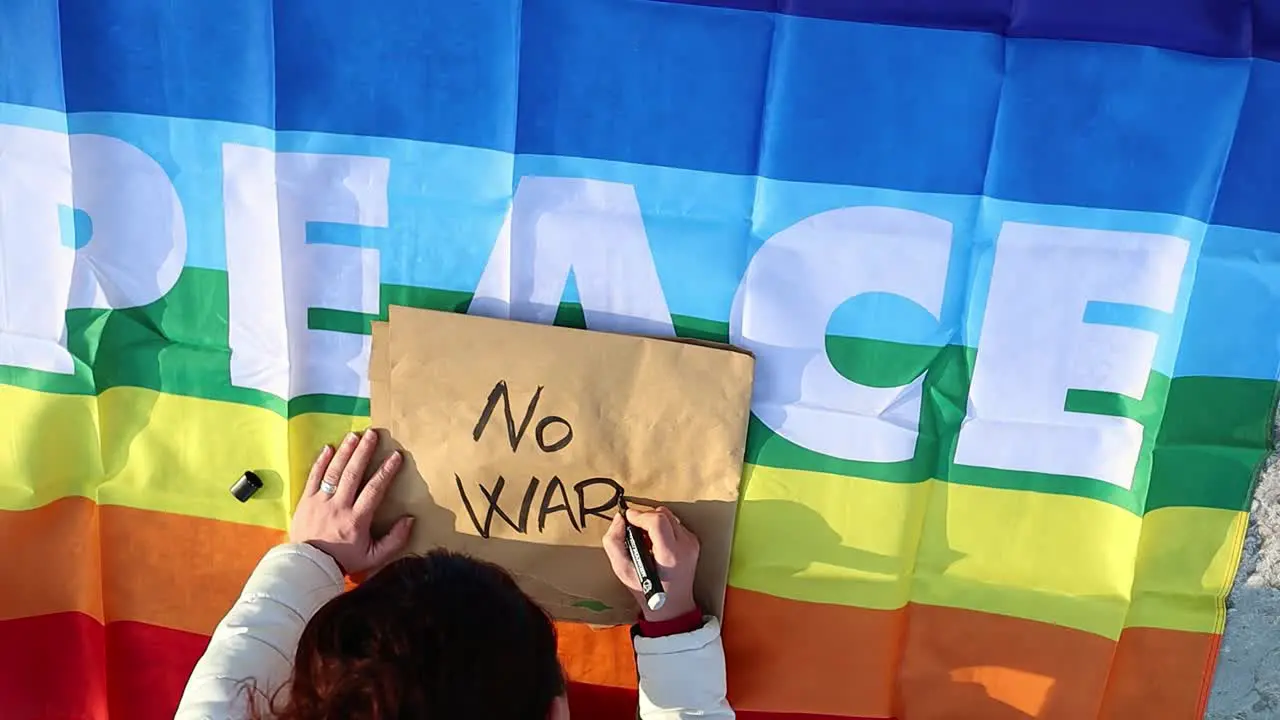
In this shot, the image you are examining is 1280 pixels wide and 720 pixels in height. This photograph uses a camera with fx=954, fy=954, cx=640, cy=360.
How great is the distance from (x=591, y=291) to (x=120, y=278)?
13.8 inches

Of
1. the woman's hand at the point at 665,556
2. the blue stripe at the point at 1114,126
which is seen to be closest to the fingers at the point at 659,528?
the woman's hand at the point at 665,556

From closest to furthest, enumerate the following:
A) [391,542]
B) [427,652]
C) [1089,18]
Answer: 1. [427,652]
2. [1089,18]
3. [391,542]

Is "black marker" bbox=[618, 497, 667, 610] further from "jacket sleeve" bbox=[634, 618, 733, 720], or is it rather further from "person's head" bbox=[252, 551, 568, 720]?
"person's head" bbox=[252, 551, 568, 720]

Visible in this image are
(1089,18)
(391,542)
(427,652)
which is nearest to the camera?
(427,652)

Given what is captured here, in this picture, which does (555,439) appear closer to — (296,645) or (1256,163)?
(296,645)

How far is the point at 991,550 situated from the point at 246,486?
553 mm

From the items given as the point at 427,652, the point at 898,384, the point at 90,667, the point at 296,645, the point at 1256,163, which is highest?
the point at 1256,163

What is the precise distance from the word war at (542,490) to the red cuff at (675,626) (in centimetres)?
8

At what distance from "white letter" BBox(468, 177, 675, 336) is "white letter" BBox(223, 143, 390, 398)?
0.30ft

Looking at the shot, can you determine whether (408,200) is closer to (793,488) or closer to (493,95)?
(493,95)

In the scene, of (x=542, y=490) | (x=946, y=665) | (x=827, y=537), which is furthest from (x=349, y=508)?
(x=946, y=665)

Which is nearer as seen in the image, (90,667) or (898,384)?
(898,384)

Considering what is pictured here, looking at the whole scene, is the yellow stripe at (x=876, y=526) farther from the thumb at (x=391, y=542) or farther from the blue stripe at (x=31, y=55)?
the blue stripe at (x=31, y=55)

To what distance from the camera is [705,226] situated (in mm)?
649
